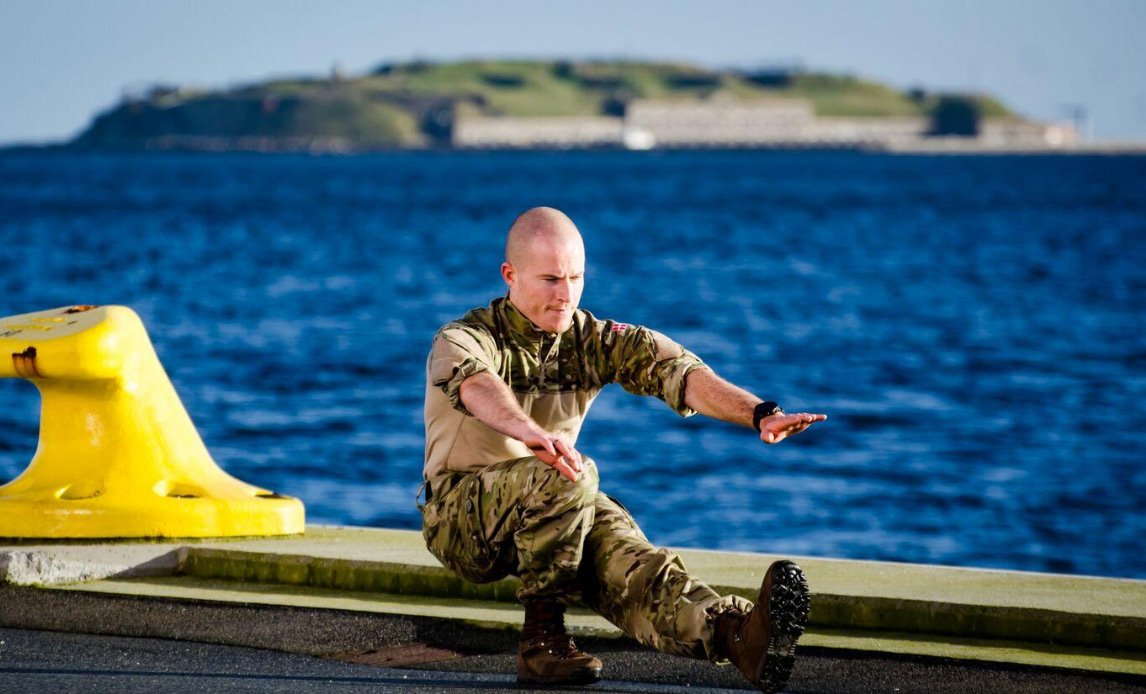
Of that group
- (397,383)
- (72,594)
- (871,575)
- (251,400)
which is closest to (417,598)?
(72,594)

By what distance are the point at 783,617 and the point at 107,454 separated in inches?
135

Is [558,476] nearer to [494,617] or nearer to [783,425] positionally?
[783,425]

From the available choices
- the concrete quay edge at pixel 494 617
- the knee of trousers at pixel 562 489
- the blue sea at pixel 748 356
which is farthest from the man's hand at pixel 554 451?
the blue sea at pixel 748 356

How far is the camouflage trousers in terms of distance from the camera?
14.6ft

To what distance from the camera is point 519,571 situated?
4.74 meters

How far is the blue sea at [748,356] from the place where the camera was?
14.4m

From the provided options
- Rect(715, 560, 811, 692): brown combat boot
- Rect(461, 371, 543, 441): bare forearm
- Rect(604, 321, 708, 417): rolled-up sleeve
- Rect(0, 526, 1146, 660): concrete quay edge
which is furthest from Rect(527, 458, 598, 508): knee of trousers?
Rect(0, 526, 1146, 660): concrete quay edge

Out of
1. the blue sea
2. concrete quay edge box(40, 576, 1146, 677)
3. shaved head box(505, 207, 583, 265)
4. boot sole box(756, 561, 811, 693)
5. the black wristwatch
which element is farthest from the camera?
the blue sea

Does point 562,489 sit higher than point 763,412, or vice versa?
point 763,412

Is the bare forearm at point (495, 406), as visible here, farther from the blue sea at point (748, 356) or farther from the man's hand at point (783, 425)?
the blue sea at point (748, 356)

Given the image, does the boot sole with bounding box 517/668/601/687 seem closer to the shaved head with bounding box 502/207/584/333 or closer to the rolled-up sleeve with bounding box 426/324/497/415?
the rolled-up sleeve with bounding box 426/324/497/415

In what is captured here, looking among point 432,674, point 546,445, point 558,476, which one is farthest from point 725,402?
point 432,674

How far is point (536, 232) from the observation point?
4.72m

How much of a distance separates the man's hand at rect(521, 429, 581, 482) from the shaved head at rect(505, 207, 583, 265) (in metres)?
0.65
